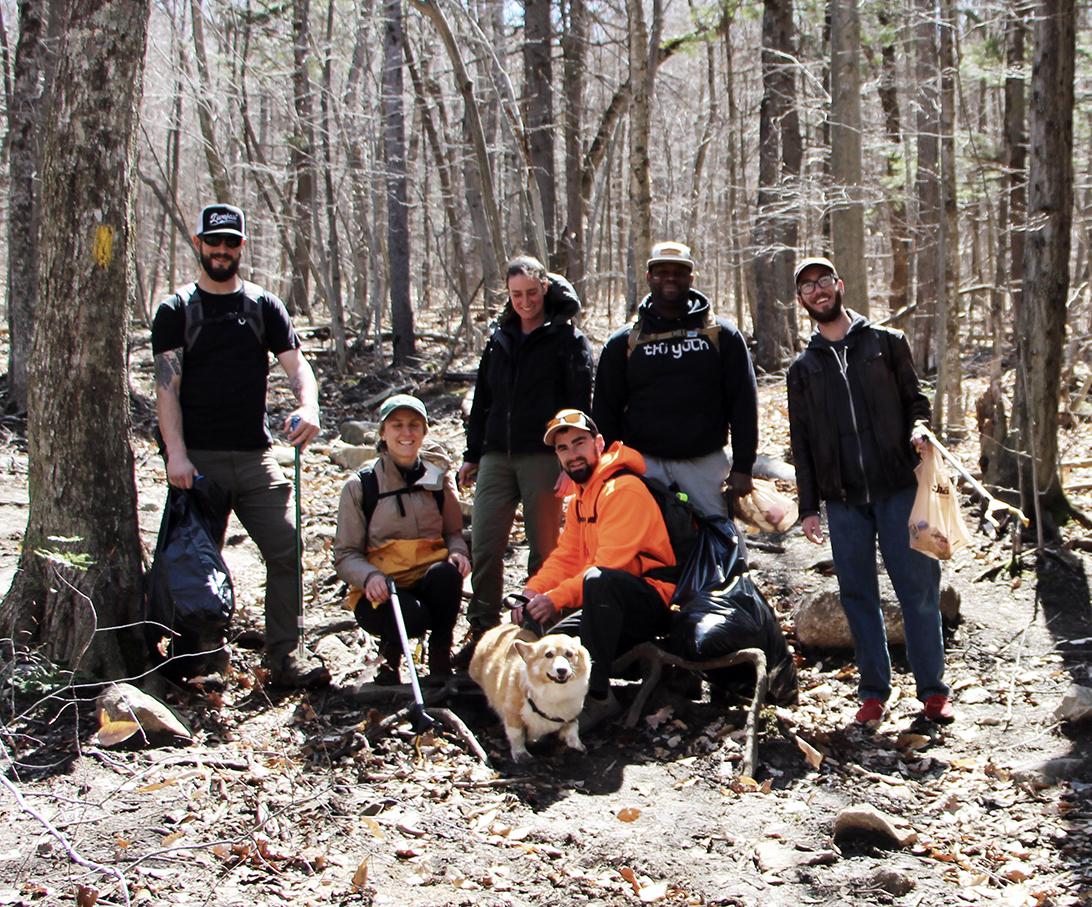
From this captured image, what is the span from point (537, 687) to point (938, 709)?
207cm

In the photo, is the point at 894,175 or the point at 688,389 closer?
the point at 688,389

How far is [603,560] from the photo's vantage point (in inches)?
209

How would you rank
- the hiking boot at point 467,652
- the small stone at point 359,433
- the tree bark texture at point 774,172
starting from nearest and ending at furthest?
the hiking boot at point 467,652
the small stone at point 359,433
the tree bark texture at point 774,172

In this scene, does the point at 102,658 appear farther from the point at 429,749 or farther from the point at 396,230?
the point at 396,230

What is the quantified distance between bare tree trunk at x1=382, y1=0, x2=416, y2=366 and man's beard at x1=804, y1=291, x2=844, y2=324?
13427 millimetres

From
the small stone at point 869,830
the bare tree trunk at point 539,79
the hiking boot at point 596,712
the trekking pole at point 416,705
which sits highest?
the bare tree trunk at point 539,79

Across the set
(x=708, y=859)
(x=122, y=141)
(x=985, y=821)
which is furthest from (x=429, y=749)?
(x=122, y=141)

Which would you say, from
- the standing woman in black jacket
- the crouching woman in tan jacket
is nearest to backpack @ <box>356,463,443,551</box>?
the crouching woman in tan jacket

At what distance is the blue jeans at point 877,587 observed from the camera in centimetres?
504

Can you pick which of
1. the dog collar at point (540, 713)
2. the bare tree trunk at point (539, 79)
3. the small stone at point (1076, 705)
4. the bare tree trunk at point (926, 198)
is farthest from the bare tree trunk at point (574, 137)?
the small stone at point (1076, 705)

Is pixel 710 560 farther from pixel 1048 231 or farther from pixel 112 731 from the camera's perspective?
pixel 1048 231

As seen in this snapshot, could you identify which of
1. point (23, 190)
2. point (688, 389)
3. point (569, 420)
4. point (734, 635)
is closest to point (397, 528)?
point (569, 420)

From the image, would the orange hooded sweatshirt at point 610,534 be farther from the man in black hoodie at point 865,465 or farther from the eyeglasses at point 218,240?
the eyeglasses at point 218,240

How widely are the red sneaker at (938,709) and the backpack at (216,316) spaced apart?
389 cm
